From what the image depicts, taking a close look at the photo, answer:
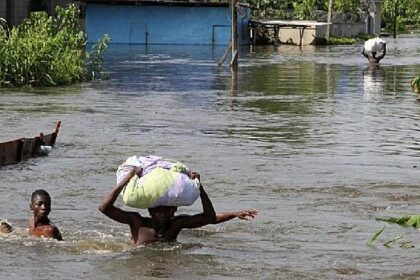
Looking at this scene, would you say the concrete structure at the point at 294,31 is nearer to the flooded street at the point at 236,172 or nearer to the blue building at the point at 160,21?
the blue building at the point at 160,21

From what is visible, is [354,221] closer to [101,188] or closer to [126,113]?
[101,188]

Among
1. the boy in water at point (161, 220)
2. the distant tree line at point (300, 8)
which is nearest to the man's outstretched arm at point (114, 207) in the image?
the boy in water at point (161, 220)

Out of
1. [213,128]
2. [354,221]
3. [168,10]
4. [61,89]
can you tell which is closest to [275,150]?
[213,128]

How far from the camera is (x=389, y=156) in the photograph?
51.4 feet

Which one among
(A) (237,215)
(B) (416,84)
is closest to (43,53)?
(B) (416,84)

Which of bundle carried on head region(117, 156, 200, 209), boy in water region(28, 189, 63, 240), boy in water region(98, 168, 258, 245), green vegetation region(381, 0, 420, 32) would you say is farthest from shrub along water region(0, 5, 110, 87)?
green vegetation region(381, 0, 420, 32)

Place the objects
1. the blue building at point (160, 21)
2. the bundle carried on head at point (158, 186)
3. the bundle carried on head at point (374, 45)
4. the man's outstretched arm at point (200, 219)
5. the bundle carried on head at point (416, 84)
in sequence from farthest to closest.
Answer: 1. the blue building at point (160, 21)
2. the bundle carried on head at point (374, 45)
3. the bundle carried on head at point (416, 84)
4. the man's outstretched arm at point (200, 219)
5. the bundle carried on head at point (158, 186)

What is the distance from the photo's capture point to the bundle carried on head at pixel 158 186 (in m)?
8.31

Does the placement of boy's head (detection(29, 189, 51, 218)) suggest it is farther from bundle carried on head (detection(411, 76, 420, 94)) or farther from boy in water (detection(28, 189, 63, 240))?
bundle carried on head (detection(411, 76, 420, 94))

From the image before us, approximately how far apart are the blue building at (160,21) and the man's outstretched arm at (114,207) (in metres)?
49.6

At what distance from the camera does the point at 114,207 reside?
28.6ft

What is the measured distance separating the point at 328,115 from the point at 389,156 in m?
6.21

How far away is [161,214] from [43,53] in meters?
18.0

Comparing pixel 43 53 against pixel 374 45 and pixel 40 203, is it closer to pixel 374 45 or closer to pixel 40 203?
pixel 40 203
